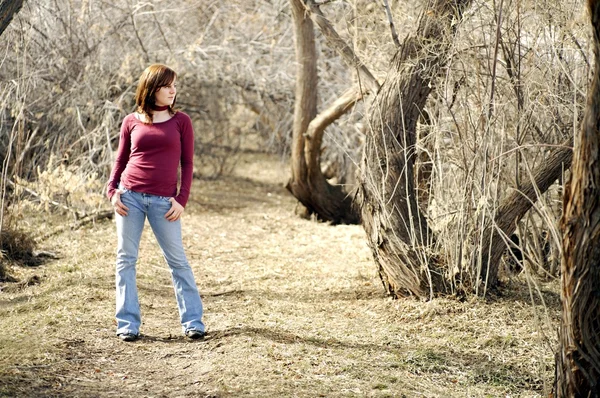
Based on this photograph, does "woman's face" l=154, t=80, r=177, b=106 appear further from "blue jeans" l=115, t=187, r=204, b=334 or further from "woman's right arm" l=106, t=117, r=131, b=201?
"blue jeans" l=115, t=187, r=204, b=334

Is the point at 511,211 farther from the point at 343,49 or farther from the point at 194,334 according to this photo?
the point at 194,334

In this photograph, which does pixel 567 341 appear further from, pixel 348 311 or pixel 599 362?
pixel 348 311

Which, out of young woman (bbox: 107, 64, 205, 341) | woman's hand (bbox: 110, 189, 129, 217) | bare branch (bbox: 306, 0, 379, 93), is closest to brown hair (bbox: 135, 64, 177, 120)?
young woman (bbox: 107, 64, 205, 341)

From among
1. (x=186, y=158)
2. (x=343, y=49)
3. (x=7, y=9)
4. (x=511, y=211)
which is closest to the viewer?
(x=186, y=158)

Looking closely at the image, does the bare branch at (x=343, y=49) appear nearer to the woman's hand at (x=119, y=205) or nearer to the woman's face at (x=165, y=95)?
the woman's face at (x=165, y=95)

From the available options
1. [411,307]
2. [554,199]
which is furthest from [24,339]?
[554,199]

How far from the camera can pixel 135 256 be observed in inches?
211

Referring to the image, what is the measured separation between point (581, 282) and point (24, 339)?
3462 mm

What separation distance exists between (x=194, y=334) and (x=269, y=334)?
497 mm

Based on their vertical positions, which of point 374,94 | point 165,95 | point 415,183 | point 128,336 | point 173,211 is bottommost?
point 128,336

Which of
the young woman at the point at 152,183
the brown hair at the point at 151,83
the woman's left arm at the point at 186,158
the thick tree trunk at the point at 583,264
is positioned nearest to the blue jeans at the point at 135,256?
the young woman at the point at 152,183

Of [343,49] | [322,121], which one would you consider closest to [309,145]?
[322,121]

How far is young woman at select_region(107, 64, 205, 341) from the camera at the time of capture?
5.21 meters

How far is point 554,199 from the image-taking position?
7.04m
